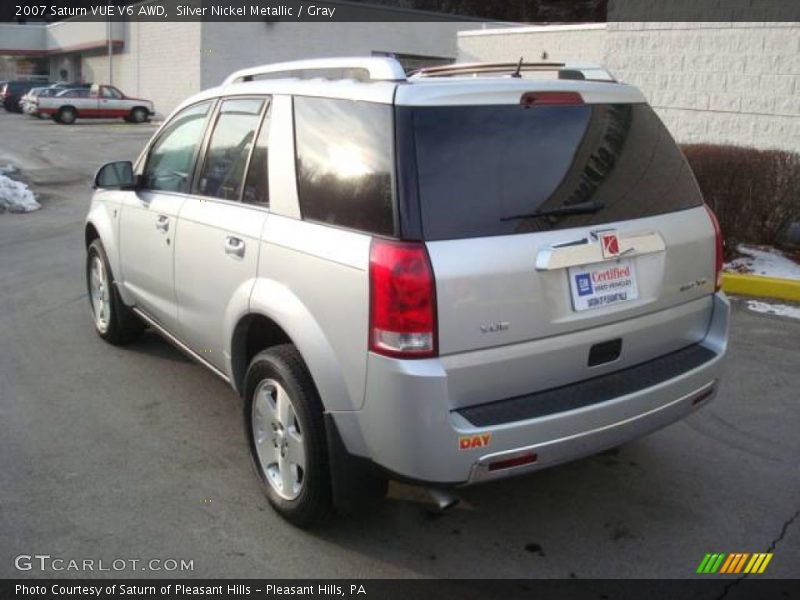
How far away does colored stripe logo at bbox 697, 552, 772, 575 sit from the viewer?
10.5 ft

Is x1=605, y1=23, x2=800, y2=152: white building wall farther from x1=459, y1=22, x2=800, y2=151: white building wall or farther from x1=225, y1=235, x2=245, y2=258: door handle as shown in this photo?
x1=225, y1=235, x2=245, y2=258: door handle

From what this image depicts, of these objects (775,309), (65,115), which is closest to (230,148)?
(775,309)

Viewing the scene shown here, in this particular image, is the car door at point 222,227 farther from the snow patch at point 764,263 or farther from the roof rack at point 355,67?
the snow patch at point 764,263

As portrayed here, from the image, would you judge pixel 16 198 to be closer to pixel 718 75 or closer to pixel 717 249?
pixel 718 75

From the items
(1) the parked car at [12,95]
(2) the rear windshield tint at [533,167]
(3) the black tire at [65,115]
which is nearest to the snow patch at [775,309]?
(2) the rear windshield tint at [533,167]

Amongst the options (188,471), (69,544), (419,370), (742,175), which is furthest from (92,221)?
(742,175)

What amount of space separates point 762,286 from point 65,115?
3382 centimetres

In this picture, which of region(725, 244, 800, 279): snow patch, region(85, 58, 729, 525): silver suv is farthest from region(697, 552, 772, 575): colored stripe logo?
region(725, 244, 800, 279): snow patch

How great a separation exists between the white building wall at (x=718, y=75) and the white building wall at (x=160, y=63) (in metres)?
24.1

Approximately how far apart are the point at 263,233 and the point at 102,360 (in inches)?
102

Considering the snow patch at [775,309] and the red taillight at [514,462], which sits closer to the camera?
the red taillight at [514,462]

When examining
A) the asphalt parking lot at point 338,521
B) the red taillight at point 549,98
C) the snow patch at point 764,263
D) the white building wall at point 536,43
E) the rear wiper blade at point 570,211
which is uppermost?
the white building wall at point 536,43

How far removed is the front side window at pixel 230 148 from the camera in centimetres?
388

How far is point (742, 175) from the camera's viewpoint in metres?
7.97
